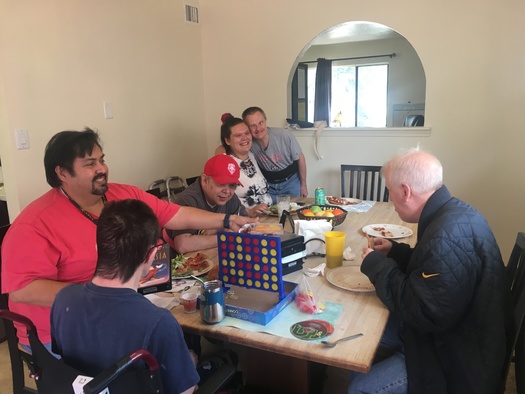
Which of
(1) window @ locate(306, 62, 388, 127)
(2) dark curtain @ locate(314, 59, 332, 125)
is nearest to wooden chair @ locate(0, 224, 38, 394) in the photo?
(2) dark curtain @ locate(314, 59, 332, 125)

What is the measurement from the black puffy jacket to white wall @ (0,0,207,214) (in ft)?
7.92

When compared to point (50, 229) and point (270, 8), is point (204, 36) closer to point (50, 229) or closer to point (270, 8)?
point (270, 8)

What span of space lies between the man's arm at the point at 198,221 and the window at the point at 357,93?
5854 mm

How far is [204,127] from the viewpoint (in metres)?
4.45

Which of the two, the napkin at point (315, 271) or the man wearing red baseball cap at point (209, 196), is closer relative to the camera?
the napkin at point (315, 271)

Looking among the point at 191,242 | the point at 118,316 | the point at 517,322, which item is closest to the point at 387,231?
the point at 517,322

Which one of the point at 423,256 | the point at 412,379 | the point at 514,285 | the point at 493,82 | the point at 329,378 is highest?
the point at 493,82

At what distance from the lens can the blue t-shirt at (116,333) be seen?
3.41ft

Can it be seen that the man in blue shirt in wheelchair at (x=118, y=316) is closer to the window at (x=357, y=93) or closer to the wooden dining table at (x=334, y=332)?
the wooden dining table at (x=334, y=332)

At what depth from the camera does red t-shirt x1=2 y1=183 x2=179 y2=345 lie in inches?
55.2

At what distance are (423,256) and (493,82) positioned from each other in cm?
260

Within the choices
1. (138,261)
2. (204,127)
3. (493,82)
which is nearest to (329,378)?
(138,261)

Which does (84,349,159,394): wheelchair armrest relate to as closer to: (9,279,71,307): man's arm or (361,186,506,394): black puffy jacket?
(9,279,71,307): man's arm

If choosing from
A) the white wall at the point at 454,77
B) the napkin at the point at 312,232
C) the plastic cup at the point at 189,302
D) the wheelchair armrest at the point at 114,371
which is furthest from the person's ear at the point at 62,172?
the white wall at the point at 454,77
